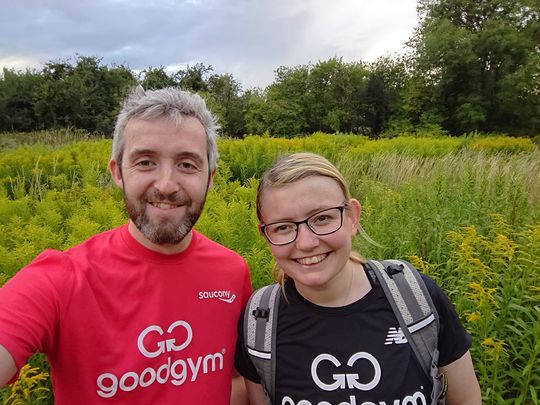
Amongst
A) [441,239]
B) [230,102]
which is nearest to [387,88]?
[230,102]

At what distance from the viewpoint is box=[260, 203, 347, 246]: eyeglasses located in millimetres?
1626

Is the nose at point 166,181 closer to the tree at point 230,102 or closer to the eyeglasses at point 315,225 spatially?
the eyeglasses at point 315,225

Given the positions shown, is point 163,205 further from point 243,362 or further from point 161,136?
point 243,362

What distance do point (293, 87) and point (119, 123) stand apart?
41567 millimetres

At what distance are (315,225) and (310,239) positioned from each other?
61 mm

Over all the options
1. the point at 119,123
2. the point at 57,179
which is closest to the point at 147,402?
the point at 119,123

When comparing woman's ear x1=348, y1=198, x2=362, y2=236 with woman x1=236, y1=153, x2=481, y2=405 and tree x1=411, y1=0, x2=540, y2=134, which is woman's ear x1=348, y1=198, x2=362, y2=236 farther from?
tree x1=411, y1=0, x2=540, y2=134

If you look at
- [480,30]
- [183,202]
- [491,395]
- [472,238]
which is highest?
[480,30]

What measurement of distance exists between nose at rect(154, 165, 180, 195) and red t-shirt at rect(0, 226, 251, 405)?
0.76 ft

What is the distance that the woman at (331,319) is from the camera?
1.54m

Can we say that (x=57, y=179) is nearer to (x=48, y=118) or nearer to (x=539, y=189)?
(x=539, y=189)

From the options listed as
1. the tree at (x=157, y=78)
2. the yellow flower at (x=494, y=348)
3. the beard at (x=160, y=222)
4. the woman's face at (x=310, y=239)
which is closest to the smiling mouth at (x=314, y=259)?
the woman's face at (x=310, y=239)

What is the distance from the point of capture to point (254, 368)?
1742 millimetres

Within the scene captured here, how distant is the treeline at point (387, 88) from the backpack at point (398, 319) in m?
30.5
